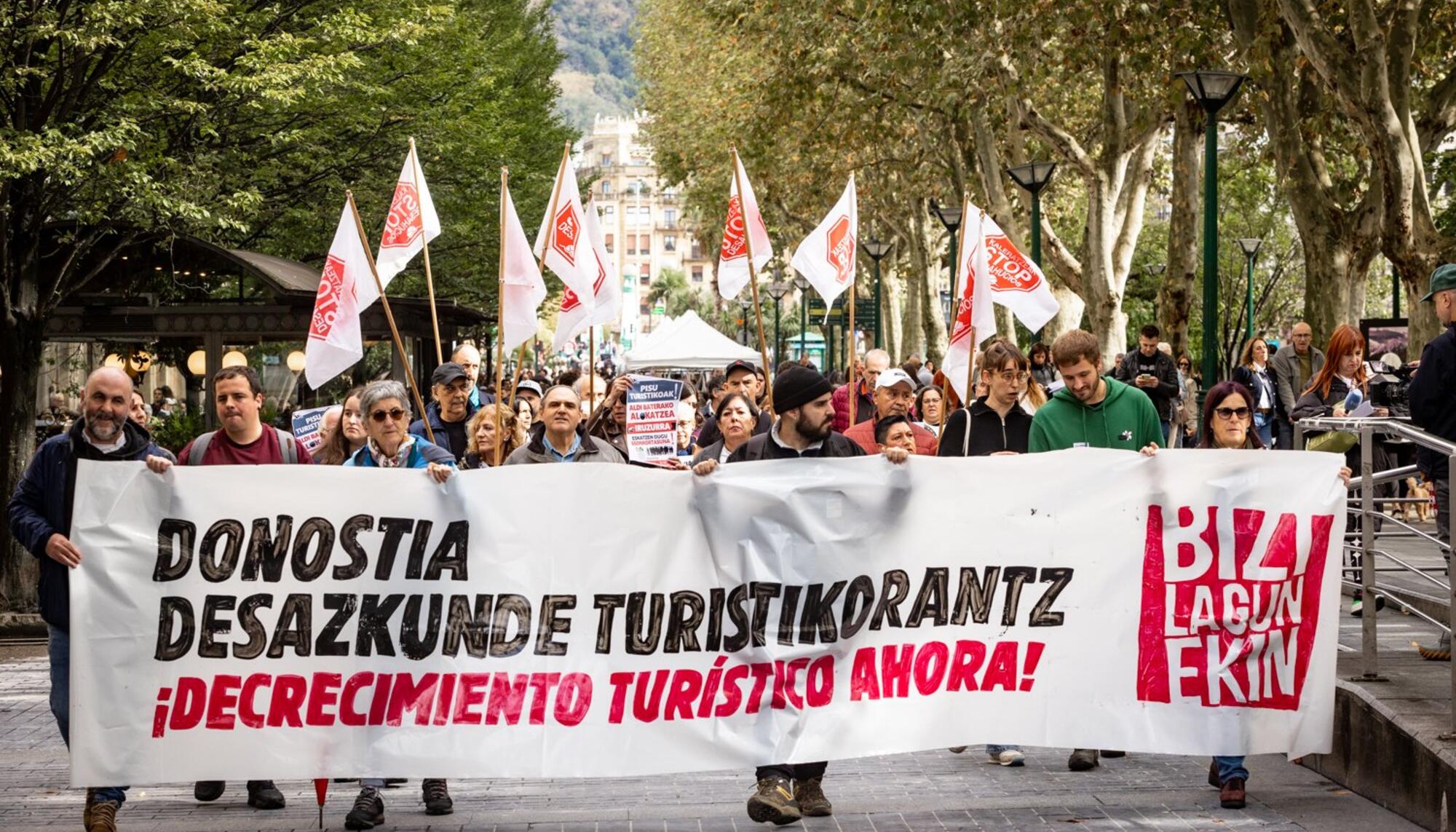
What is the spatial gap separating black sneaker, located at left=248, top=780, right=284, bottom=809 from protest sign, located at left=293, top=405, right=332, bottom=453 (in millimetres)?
3656

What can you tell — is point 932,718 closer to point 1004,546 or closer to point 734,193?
point 1004,546

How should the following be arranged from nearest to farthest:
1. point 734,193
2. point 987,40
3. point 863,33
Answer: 1. point 734,193
2. point 987,40
3. point 863,33

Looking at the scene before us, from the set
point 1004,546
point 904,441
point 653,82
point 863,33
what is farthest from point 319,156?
point 653,82

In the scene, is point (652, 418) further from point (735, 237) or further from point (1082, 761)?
point (1082, 761)

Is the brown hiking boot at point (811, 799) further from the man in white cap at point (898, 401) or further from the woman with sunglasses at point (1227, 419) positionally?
the man in white cap at point (898, 401)

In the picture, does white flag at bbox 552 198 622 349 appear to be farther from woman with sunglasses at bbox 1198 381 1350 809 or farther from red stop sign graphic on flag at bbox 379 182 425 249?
woman with sunglasses at bbox 1198 381 1350 809

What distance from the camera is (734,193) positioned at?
11.9 m

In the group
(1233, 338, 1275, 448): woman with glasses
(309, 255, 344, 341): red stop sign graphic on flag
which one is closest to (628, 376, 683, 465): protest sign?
(309, 255, 344, 341): red stop sign graphic on flag

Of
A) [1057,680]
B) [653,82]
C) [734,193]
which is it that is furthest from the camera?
[653,82]

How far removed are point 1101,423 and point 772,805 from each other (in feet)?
8.01

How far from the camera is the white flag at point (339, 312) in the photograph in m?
9.51

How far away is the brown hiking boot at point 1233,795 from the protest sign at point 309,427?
19.3ft

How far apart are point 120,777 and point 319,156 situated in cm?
1866

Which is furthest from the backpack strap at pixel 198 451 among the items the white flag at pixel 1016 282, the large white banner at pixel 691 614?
the white flag at pixel 1016 282
